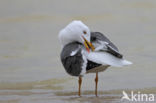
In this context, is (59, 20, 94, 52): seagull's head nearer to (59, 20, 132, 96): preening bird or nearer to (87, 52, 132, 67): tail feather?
(59, 20, 132, 96): preening bird

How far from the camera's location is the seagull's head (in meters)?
6.79

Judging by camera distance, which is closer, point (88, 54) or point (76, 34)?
point (88, 54)

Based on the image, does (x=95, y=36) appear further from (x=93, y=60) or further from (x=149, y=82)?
(x=149, y=82)

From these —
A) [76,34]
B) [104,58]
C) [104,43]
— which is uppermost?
[76,34]

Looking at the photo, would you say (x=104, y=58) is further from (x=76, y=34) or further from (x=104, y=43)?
(x=76, y=34)

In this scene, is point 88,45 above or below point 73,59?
above

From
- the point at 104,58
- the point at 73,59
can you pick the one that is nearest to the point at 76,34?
the point at 73,59

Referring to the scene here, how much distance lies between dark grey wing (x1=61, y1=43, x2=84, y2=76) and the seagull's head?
0.40ft

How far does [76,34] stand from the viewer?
270 inches

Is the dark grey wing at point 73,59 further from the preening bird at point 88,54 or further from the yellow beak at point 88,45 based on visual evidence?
the yellow beak at point 88,45

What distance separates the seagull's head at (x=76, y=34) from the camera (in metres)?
6.79

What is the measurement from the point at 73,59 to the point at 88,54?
21 cm

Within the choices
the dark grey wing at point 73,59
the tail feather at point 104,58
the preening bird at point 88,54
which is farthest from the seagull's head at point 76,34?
the tail feather at point 104,58

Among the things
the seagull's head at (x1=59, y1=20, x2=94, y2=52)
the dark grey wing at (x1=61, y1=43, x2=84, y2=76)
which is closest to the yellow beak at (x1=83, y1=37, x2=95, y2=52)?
the seagull's head at (x1=59, y1=20, x2=94, y2=52)
